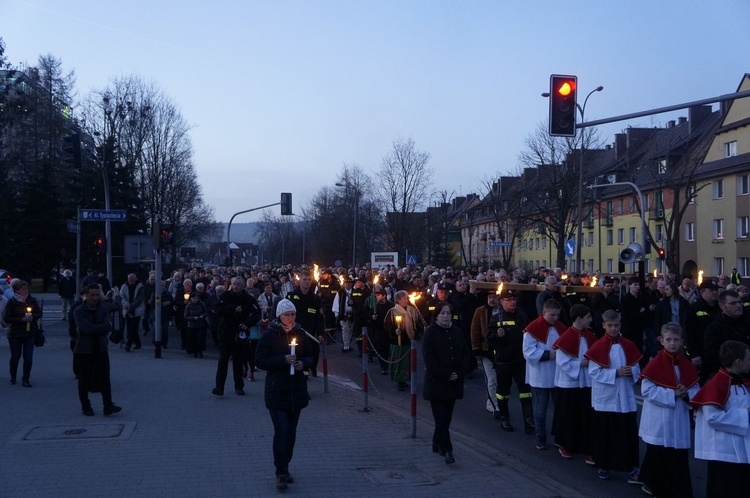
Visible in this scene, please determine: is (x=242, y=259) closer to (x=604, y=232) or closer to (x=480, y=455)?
(x=604, y=232)

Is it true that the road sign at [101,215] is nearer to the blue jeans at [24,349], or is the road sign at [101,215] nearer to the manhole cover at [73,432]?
the blue jeans at [24,349]

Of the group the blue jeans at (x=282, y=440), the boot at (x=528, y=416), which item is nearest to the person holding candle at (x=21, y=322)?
the blue jeans at (x=282, y=440)

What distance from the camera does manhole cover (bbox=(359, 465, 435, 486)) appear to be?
7.59 m

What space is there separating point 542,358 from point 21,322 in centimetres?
860

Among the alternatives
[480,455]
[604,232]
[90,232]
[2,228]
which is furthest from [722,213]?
[480,455]

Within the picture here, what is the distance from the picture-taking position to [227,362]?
12492 millimetres

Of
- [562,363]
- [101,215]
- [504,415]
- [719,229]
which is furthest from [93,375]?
[719,229]

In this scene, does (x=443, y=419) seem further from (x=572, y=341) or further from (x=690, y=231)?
(x=690, y=231)

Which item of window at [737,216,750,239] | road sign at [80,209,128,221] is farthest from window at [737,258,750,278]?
road sign at [80,209,128,221]

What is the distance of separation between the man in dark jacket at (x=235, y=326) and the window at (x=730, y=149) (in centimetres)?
4219

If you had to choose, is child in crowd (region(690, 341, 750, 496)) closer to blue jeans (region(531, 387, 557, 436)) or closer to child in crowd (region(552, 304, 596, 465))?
child in crowd (region(552, 304, 596, 465))

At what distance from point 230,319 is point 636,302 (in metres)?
8.03

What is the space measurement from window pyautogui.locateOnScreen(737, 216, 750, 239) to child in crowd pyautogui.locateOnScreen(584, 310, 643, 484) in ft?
140

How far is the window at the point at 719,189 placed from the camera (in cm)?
4878
